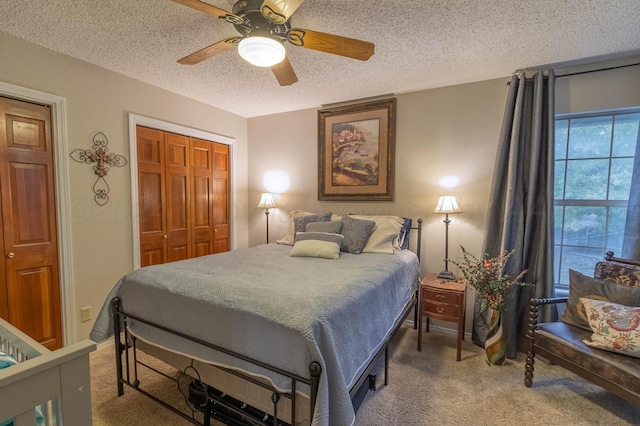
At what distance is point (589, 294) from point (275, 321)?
89.1 inches

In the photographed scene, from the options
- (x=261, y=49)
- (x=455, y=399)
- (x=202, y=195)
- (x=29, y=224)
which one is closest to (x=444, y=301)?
(x=455, y=399)

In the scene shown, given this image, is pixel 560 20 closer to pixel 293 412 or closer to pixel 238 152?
pixel 293 412

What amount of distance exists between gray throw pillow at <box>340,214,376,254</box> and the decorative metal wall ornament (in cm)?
230

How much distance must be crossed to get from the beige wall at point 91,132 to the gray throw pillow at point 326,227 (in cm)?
183

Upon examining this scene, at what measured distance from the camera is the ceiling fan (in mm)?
1514

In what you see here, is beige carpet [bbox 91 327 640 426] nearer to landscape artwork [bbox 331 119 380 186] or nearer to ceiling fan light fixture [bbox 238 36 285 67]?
landscape artwork [bbox 331 119 380 186]

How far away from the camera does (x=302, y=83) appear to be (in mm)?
2922

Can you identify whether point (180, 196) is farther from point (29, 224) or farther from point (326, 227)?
point (326, 227)

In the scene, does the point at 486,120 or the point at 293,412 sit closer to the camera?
the point at 293,412

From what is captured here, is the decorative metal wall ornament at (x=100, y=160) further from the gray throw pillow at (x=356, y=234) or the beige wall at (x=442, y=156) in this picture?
the gray throw pillow at (x=356, y=234)

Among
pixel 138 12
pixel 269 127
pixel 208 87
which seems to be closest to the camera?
pixel 138 12

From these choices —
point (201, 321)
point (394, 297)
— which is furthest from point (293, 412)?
point (394, 297)

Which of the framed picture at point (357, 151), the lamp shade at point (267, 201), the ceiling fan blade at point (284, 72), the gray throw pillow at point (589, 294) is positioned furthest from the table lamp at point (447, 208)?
the lamp shade at point (267, 201)

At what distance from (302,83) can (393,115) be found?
41.7 inches
